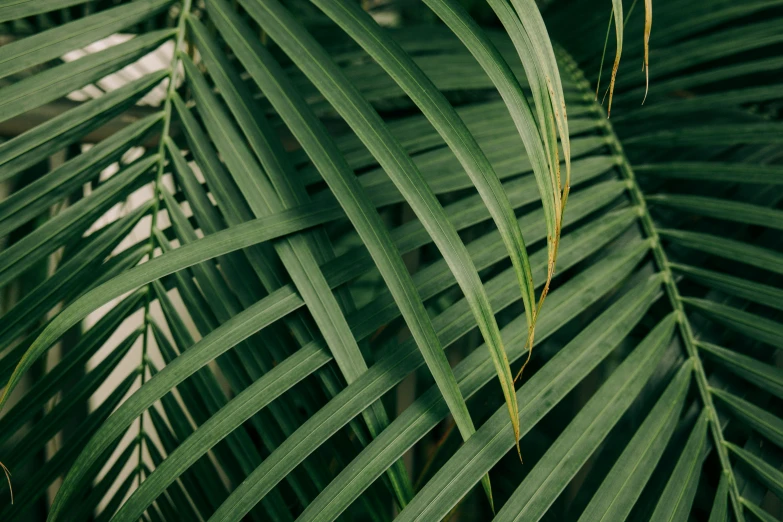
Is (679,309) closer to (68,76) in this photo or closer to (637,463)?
(637,463)

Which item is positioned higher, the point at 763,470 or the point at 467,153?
the point at 467,153

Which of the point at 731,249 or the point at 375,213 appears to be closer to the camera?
the point at 375,213

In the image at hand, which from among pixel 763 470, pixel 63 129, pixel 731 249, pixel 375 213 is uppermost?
pixel 63 129

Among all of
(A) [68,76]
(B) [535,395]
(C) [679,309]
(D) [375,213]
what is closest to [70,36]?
(A) [68,76]

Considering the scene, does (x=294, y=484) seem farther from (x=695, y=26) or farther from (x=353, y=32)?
(x=695, y=26)

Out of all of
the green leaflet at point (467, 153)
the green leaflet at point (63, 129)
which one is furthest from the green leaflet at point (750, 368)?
the green leaflet at point (63, 129)

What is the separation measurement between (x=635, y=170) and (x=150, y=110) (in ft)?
1.69

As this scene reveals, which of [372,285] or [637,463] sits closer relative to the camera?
[637,463]

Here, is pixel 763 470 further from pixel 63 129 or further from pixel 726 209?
pixel 63 129

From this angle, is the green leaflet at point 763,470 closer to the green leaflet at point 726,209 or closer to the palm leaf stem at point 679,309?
the palm leaf stem at point 679,309

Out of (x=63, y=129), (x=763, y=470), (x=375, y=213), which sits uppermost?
(x=63, y=129)

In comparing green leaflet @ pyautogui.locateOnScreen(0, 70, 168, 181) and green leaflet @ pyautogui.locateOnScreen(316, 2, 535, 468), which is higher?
green leaflet @ pyautogui.locateOnScreen(0, 70, 168, 181)

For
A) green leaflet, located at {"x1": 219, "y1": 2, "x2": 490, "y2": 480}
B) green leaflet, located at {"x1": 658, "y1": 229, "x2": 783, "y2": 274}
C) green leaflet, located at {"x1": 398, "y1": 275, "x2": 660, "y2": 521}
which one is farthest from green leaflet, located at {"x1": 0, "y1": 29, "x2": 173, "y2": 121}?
green leaflet, located at {"x1": 658, "y1": 229, "x2": 783, "y2": 274}

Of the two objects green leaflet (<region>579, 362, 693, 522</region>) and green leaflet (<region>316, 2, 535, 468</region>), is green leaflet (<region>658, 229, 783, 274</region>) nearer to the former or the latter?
green leaflet (<region>579, 362, 693, 522</region>)
